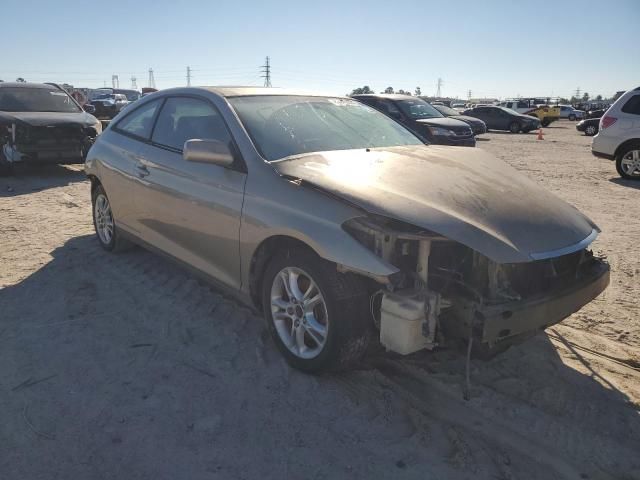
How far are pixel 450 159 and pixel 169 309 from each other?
2402 millimetres

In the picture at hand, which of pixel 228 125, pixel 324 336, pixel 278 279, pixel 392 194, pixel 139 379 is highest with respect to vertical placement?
pixel 228 125

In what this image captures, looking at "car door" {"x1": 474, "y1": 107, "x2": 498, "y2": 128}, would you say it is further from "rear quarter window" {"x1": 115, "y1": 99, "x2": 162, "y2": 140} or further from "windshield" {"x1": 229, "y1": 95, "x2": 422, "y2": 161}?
"rear quarter window" {"x1": 115, "y1": 99, "x2": 162, "y2": 140}

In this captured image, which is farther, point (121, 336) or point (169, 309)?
point (169, 309)

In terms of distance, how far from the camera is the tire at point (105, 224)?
5.30 m

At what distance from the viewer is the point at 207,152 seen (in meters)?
3.37

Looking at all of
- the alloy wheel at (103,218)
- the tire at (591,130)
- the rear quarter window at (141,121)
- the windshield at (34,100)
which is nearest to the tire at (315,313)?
the rear quarter window at (141,121)

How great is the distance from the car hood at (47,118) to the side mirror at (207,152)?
25.9 ft

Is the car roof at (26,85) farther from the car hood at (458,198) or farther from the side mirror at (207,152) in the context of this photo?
the car hood at (458,198)

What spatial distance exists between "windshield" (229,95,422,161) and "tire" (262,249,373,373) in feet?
2.61

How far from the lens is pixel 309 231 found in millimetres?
2928

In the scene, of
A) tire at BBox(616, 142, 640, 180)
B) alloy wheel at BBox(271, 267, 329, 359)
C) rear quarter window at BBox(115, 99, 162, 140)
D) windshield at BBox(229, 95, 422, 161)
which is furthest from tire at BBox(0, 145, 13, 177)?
tire at BBox(616, 142, 640, 180)

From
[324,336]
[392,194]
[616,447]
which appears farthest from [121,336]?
[616,447]

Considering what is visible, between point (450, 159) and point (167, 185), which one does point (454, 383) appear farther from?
point (167, 185)

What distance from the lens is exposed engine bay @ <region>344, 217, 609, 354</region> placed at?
8.75ft
